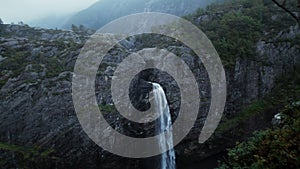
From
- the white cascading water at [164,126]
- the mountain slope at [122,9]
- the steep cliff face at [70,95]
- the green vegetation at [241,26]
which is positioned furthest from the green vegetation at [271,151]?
the mountain slope at [122,9]

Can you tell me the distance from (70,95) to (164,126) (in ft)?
21.9

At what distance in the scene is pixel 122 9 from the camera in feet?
275

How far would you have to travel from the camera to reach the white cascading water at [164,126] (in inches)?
794

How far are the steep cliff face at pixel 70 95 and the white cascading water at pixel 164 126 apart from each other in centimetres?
58

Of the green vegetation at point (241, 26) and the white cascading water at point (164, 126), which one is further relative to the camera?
the green vegetation at point (241, 26)

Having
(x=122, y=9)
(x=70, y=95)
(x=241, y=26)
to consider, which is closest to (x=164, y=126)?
(x=70, y=95)

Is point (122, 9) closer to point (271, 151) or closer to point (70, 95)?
point (70, 95)

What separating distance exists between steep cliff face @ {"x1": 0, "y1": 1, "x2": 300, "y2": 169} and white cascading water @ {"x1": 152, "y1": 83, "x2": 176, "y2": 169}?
0.58 m

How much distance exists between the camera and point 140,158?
19906 millimetres

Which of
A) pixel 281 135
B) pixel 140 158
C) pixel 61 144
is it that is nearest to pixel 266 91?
pixel 140 158

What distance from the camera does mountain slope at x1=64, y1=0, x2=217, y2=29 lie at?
205ft

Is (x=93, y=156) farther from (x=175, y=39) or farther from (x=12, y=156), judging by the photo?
(x=175, y=39)

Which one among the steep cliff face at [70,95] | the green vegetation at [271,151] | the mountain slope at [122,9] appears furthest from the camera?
the mountain slope at [122,9]

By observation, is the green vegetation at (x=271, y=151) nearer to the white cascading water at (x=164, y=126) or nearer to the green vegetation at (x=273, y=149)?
the green vegetation at (x=273, y=149)
